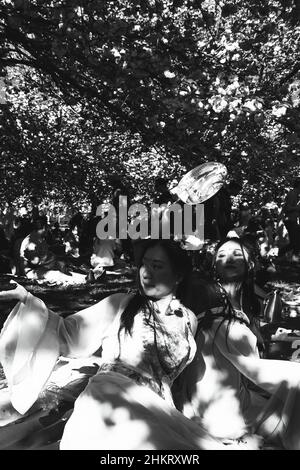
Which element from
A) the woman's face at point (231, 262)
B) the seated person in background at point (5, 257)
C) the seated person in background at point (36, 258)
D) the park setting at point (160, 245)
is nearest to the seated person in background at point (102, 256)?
the park setting at point (160, 245)

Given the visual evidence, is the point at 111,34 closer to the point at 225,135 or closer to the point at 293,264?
the point at 225,135

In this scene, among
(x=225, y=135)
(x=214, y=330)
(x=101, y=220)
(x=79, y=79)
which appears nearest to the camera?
(x=214, y=330)

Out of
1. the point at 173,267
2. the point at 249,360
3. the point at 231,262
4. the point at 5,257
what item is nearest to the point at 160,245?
the point at 173,267

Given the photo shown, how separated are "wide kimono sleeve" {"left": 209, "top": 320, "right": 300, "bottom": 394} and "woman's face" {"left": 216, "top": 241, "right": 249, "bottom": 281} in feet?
1.32

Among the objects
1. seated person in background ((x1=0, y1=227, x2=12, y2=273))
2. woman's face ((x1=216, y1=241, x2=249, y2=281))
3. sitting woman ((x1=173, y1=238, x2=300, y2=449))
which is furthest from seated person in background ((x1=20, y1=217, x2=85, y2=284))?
sitting woman ((x1=173, y1=238, x2=300, y2=449))

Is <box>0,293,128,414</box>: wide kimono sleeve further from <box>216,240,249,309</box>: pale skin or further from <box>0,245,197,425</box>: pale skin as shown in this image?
<box>216,240,249,309</box>: pale skin

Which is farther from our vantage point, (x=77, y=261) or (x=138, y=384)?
(x=77, y=261)

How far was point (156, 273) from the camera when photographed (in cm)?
394

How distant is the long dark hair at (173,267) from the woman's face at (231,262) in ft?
1.29

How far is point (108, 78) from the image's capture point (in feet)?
28.9

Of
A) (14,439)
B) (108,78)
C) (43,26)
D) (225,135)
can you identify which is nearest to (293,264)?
(225,135)

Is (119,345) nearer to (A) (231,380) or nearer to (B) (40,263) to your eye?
(A) (231,380)

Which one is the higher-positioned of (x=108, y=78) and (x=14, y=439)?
(x=108, y=78)

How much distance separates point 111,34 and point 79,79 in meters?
1.82
